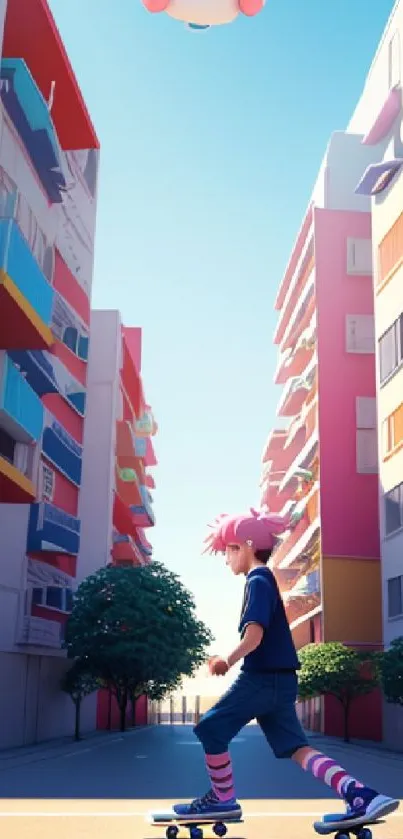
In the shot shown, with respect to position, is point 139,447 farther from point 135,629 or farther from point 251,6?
point 251,6

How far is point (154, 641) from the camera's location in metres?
35.5

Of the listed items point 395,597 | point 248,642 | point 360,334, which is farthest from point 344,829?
point 360,334

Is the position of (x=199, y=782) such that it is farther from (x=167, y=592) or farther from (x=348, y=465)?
(x=348, y=465)

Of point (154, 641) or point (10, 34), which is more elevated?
point (10, 34)

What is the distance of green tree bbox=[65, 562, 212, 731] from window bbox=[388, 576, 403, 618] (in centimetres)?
616

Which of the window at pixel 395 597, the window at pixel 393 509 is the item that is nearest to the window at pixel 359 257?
the window at pixel 393 509

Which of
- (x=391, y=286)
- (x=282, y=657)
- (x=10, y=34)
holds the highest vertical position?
(x=10, y=34)

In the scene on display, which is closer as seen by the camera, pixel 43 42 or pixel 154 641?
pixel 43 42

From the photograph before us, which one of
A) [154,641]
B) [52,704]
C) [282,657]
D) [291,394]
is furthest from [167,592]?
[282,657]

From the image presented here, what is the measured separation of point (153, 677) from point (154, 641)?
188 cm

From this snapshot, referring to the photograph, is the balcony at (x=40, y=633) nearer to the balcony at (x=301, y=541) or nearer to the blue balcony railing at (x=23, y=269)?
the blue balcony railing at (x=23, y=269)

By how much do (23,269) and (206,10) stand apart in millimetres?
13995

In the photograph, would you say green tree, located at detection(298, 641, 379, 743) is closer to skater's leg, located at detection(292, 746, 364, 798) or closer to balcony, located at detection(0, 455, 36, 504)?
balcony, located at detection(0, 455, 36, 504)

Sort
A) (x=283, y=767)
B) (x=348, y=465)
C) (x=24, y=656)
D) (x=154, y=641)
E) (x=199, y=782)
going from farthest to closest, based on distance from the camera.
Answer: (x=348, y=465) → (x=154, y=641) → (x=24, y=656) → (x=283, y=767) → (x=199, y=782)
